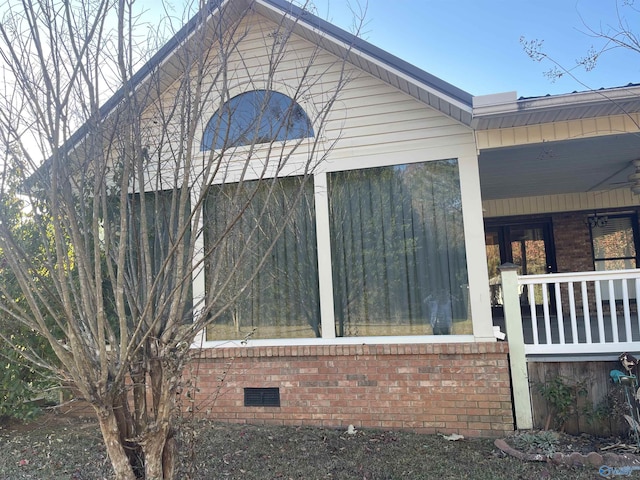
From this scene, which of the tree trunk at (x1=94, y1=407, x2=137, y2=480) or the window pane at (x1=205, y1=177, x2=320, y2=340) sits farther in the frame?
the window pane at (x1=205, y1=177, x2=320, y2=340)

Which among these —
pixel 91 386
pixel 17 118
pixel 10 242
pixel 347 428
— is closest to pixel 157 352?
pixel 91 386

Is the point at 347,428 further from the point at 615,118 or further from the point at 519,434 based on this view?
the point at 615,118

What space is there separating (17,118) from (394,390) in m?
4.34

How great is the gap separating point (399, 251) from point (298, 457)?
8.26 feet

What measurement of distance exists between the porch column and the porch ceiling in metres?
1.56

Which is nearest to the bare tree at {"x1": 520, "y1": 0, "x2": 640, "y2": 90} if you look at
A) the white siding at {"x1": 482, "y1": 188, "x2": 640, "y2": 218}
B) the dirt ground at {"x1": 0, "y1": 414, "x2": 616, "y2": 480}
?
the dirt ground at {"x1": 0, "y1": 414, "x2": 616, "y2": 480}

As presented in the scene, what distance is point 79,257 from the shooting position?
2.72m

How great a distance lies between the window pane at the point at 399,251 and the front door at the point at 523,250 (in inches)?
204

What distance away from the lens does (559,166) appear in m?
6.97

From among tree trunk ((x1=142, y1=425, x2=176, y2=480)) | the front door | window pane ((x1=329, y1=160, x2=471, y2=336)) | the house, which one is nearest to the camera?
tree trunk ((x1=142, y1=425, x2=176, y2=480))

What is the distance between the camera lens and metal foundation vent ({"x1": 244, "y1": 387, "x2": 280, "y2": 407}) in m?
5.65

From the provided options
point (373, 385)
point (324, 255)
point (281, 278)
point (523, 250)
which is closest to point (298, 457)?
point (373, 385)

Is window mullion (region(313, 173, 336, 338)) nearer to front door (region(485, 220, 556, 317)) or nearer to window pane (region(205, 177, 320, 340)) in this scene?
window pane (region(205, 177, 320, 340))

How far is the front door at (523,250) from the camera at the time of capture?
1004 centimetres
